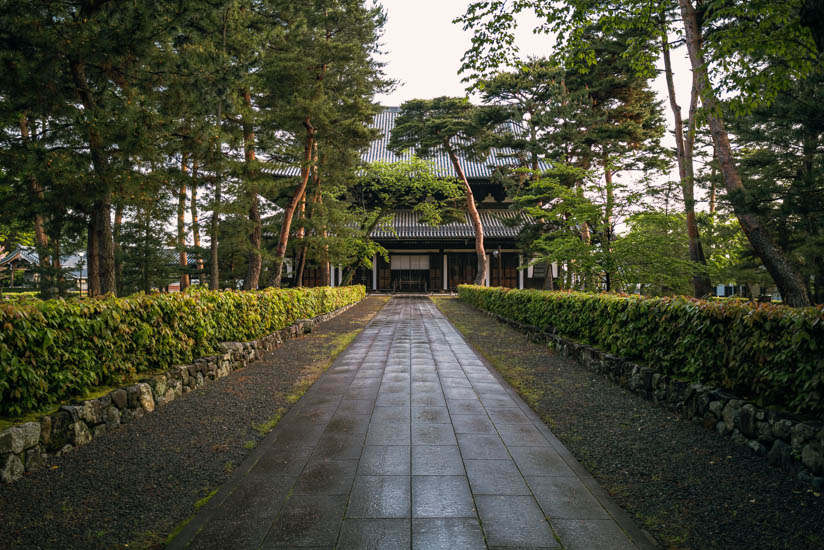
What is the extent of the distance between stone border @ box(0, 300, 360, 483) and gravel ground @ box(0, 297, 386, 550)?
0.09 m

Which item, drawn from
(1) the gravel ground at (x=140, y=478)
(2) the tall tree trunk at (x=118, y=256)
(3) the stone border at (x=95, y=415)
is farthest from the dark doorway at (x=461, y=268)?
(1) the gravel ground at (x=140, y=478)

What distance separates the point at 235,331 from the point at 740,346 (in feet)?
20.4

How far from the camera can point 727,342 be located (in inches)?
147

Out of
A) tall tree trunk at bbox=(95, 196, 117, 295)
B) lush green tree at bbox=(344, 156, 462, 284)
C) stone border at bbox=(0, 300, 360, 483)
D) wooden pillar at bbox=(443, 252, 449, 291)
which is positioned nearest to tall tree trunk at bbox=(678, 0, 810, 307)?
stone border at bbox=(0, 300, 360, 483)

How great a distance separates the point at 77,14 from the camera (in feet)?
20.9

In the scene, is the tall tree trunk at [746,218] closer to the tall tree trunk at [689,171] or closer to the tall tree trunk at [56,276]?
the tall tree trunk at [689,171]

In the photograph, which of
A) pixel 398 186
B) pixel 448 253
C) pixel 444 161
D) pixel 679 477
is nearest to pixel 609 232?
pixel 679 477

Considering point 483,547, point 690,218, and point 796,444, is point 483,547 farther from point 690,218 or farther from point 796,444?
point 690,218

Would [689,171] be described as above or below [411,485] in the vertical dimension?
above

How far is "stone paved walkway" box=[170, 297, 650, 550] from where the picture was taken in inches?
90.0

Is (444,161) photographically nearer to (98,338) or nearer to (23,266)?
(23,266)

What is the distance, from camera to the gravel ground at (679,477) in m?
2.33

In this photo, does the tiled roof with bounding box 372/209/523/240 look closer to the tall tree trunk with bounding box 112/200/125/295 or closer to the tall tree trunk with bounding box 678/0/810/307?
the tall tree trunk with bounding box 112/200/125/295

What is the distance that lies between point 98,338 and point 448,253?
23216 millimetres
